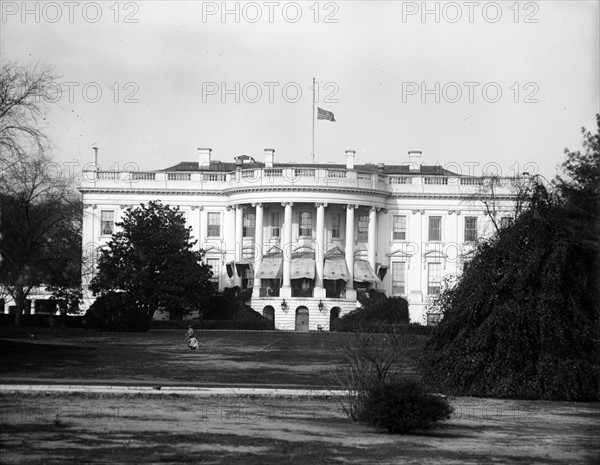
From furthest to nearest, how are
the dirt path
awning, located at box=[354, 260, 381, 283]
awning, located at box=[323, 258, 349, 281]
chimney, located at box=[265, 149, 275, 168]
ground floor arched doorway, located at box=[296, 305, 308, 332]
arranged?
1. chimney, located at box=[265, 149, 275, 168]
2. awning, located at box=[354, 260, 381, 283]
3. awning, located at box=[323, 258, 349, 281]
4. ground floor arched doorway, located at box=[296, 305, 308, 332]
5. the dirt path

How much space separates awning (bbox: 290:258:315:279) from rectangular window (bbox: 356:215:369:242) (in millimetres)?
5356

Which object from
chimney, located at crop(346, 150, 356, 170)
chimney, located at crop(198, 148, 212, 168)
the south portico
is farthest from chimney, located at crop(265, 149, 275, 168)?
chimney, located at crop(198, 148, 212, 168)

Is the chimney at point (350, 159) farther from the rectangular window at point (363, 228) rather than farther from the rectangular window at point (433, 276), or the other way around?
the rectangular window at point (433, 276)

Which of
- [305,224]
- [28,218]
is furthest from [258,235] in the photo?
[28,218]

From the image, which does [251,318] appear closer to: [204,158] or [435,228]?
[435,228]

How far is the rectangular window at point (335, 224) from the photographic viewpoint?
8869cm

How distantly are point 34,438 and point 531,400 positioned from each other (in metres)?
12.8

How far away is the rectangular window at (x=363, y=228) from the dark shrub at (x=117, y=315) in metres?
25.4

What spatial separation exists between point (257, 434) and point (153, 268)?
52363 mm

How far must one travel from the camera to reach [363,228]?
8912cm

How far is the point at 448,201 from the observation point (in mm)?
89938

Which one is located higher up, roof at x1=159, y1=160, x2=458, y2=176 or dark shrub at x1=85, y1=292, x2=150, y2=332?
roof at x1=159, y1=160, x2=458, y2=176

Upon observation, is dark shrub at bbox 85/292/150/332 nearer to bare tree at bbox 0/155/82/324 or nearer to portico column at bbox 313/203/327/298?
bare tree at bbox 0/155/82/324

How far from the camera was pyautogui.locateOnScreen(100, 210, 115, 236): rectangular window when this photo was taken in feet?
295
